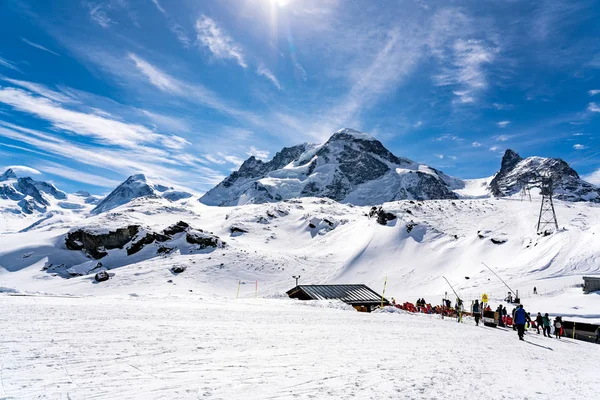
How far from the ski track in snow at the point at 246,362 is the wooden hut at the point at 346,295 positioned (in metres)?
17.2

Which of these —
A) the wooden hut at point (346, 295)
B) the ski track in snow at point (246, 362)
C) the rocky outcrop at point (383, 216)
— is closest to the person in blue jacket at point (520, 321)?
the ski track in snow at point (246, 362)

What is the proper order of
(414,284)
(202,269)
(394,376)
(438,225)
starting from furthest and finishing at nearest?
(438,225), (202,269), (414,284), (394,376)

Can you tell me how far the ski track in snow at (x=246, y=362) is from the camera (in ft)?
19.5

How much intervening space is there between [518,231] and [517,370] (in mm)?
66370

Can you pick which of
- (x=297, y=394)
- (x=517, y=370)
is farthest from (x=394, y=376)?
(x=517, y=370)

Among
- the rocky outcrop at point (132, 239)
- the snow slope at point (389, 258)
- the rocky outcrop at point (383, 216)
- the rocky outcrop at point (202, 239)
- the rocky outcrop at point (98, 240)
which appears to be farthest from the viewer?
the rocky outcrop at point (383, 216)

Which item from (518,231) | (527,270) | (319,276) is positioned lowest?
(319,276)

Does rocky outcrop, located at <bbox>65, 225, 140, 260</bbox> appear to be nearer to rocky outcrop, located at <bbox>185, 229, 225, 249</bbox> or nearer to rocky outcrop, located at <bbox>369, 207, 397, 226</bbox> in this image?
rocky outcrop, located at <bbox>185, 229, 225, 249</bbox>

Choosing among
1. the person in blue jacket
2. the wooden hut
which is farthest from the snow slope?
the person in blue jacket

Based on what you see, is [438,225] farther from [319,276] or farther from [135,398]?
[135,398]

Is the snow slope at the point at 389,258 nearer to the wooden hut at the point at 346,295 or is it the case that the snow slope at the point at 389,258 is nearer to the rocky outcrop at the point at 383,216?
the rocky outcrop at the point at 383,216

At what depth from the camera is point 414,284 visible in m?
53.1

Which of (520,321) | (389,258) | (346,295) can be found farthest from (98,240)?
(520,321)

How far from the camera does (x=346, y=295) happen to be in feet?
107
